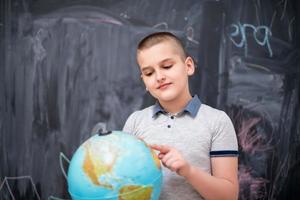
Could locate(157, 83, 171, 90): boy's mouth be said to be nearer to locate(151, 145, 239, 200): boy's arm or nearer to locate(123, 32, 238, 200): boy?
locate(123, 32, 238, 200): boy

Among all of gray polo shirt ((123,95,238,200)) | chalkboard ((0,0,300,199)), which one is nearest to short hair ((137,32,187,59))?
gray polo shirt ((123,95,238,200))

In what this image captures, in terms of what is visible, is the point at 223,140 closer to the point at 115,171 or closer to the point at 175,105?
the point at 175,105

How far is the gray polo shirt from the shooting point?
1.35 m

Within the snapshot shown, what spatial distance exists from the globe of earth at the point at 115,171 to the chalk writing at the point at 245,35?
1.26 meters

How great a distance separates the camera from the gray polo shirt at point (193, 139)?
1.35m

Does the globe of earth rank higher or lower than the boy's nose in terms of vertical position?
lower

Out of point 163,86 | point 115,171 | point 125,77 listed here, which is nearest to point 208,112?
point 163,86

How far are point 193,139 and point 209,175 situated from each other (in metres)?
0.16

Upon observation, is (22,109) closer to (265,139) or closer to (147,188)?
(147,188)

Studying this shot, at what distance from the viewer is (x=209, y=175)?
128 cm

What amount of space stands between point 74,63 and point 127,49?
361 millimetres

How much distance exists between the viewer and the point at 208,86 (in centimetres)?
219

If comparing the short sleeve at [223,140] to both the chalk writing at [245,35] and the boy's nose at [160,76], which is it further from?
the chalk writing at [245,35]

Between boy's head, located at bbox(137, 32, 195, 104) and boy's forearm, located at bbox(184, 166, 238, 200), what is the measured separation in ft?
1.11
